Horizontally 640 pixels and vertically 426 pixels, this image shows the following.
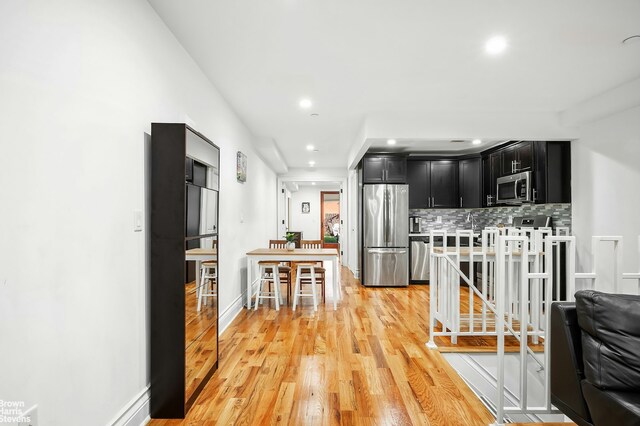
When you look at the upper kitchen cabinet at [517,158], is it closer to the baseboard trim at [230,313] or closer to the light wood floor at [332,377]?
the light wood floor at [332,377]

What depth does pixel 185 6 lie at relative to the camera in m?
2.12

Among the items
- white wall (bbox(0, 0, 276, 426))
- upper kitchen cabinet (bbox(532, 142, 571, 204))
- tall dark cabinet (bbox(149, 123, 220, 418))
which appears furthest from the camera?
upper kitchen cabinet (bbox(532, 142, 571, 204))

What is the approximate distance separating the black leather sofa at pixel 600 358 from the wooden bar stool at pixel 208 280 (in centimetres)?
217

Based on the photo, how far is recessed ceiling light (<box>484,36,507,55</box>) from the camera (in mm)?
2492

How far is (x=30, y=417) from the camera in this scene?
1.24 meters

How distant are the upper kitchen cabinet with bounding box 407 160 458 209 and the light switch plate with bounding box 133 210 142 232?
541cm

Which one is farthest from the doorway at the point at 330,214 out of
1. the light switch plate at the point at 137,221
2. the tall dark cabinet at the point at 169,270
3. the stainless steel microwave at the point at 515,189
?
the light switch plate at the point at 137,221

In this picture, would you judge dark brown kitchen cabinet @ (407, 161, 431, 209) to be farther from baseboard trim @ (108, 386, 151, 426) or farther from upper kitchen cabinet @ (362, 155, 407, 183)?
baseboard trim @ (108, 386, 151, 426)

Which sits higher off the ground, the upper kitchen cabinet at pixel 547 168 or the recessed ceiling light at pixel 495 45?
the recessed ceiling light at pixel 495 45

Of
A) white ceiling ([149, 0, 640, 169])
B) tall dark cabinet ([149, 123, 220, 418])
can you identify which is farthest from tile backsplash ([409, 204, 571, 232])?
tall dark cabinet ([149, 123, 220, 418])

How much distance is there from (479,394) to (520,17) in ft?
8.42

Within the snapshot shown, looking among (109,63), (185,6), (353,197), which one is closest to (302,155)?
(353,197)

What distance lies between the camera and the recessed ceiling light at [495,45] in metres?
2.49

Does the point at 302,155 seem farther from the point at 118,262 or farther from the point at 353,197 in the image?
the point at 118,262
